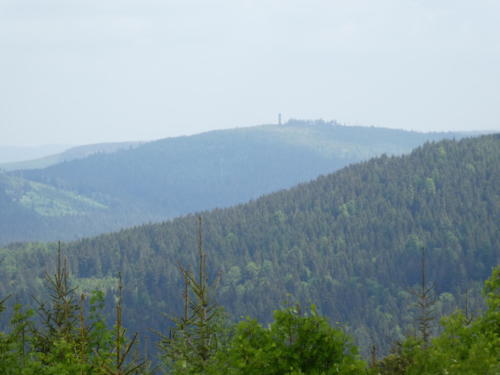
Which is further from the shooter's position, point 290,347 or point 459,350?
point 459,350

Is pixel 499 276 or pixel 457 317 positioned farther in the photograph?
pixel 499 276

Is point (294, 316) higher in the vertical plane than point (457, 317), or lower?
higher

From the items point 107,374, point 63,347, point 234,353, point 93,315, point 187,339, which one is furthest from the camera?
point 93,315

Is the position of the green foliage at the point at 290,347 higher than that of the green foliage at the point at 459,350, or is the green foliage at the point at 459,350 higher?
the green foliage at the point at 290,347

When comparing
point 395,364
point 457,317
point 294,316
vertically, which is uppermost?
point 294,316

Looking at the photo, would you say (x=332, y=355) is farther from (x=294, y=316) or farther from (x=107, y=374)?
(x=107, y=374)

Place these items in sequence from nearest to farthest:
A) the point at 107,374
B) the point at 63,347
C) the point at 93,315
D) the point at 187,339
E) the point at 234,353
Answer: the point at 107,374 → the point at 234,353 → the point at 63,347 → the point at 187,339 → the point at 93,315

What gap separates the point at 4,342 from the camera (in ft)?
102

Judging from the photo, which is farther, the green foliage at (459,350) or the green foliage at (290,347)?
the green foliage at (459,350)

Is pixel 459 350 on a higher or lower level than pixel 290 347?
lower

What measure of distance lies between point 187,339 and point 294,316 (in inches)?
307

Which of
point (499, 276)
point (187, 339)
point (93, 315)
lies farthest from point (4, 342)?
point (499, 276)

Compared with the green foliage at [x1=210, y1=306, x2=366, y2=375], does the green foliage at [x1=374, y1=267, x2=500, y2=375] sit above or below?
below

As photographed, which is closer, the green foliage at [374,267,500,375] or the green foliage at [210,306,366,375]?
the green foliage at [210,306,366,375]
